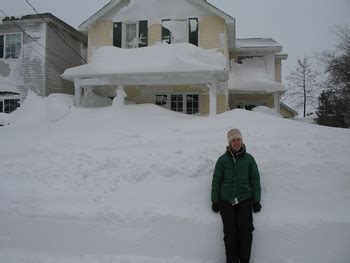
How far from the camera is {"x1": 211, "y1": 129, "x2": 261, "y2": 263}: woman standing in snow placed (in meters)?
6.52

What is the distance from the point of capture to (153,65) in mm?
15664

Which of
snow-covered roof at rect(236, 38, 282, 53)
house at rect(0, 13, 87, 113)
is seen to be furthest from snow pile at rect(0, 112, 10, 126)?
snow-covered roof at rect(236, 38, 282, 53)

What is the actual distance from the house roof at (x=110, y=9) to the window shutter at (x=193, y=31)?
76cm

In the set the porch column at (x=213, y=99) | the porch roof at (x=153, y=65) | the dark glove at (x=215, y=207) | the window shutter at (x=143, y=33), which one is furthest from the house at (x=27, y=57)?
the dark glove at (x=215, y=207)

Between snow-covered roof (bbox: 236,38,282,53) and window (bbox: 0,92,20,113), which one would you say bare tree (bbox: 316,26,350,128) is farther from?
window (bbox: 0,92,20,113)

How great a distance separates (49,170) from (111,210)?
2.32 m

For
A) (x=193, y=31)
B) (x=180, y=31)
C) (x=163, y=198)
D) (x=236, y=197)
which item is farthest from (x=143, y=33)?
(x=236, y=197)

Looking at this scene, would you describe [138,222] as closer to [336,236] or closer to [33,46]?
[336,236]

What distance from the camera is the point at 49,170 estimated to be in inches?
361

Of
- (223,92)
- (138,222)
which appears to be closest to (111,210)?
(138,222)

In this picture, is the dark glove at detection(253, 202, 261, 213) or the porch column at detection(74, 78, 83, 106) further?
the porch column at detection(74, 78, 83, 106)

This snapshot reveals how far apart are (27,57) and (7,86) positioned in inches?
66.3

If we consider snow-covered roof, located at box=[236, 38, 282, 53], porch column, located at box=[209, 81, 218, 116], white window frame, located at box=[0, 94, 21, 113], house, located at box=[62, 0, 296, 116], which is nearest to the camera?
porch column, located at box=[209, 81, 218, 116]

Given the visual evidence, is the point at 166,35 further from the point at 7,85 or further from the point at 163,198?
the point at 163,198
